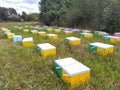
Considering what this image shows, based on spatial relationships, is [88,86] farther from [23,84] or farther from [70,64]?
[23,84]

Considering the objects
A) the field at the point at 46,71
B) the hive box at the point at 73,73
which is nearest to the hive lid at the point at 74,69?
the hive box at the point at 73,73

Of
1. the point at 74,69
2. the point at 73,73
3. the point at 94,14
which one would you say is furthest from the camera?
the point at 94,14

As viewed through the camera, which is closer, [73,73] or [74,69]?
[73,73]

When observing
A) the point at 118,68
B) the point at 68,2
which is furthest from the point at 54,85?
the point at 68,2

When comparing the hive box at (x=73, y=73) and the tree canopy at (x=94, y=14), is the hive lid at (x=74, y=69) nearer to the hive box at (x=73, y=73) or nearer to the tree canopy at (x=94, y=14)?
the hive box at (x=73, y=73)

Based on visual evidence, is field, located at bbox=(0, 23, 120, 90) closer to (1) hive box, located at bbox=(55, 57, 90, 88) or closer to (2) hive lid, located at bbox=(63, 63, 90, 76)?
(1) hive box, located at bbox=(55, 57, 90, 88)

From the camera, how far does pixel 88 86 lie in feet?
7.46

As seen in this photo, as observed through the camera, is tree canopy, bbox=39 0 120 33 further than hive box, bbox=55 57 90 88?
Yes

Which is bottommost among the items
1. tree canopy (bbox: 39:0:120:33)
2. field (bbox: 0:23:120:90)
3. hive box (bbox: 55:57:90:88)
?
field (bbox: 0:23:120:90)

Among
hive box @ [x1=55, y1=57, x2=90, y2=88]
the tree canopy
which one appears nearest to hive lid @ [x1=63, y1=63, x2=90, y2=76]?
hive box @ [x1=55, y1=57, x2=90, y2=88]

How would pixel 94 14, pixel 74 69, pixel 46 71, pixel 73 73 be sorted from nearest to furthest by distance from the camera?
1. pixel 73 73
2. pixel 74 69
3. pixel 46 71
4. pixel 94 14

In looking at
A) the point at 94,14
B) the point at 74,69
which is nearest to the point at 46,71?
the point at 74,69

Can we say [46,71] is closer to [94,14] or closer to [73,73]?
[73,73]

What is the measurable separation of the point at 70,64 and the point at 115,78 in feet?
2.66
